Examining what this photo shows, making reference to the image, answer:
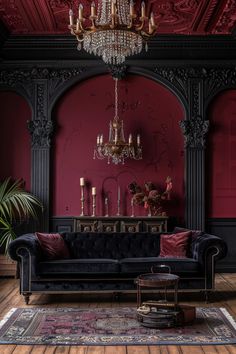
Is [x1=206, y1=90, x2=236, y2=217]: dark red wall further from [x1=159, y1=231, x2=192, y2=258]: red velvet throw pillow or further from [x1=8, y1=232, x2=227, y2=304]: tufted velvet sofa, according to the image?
[x1=8, y1=232, x2=227, y2=304]: tufted velvet sofa

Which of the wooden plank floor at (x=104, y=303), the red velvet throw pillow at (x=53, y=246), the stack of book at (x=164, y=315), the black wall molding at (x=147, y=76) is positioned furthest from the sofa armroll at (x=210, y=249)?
the black wall molding at (x=147, y=76)

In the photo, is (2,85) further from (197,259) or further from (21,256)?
(197,259)

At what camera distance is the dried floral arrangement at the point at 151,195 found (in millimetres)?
7883

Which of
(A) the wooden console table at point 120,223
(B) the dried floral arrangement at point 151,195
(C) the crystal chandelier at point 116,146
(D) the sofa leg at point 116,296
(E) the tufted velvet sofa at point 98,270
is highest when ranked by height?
(C) the crystal chandelier at point 116,146

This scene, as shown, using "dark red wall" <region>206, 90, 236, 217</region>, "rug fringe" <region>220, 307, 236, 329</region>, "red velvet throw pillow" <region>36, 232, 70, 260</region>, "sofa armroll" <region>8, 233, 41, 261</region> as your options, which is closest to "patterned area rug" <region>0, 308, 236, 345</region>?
"rug fringe" <region>220, 307, 236, 329</region>

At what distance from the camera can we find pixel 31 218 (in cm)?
818

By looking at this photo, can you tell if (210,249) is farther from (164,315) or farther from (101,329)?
(101,329)

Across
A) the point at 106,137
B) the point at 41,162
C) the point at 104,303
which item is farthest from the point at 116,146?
the point at 104,303

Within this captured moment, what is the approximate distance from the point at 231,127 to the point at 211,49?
1173 mm

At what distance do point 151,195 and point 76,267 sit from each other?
227 cm

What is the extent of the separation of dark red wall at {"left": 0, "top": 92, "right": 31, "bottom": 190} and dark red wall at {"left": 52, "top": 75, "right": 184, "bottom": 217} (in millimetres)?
443

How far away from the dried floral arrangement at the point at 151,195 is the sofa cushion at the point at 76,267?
2064mm

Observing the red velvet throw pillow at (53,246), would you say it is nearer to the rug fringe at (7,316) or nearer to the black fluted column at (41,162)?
the rug fringe at (7,316)

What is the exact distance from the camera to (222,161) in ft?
27.2
